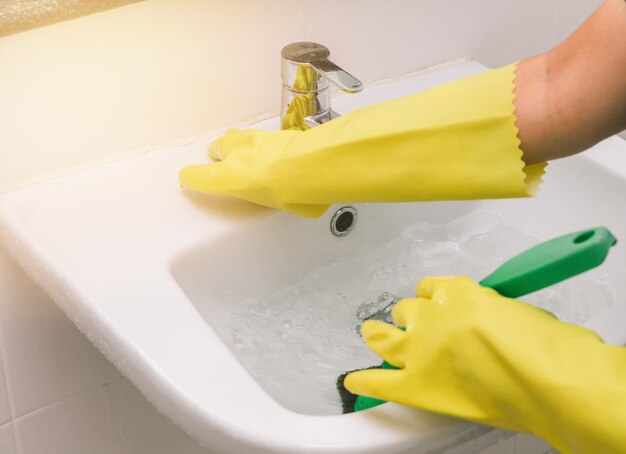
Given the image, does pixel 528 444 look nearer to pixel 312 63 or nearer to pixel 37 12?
pixel 312 63

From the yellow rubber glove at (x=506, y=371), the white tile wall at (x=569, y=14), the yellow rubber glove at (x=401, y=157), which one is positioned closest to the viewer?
the yellow rubber glove at (x=506, y=371)

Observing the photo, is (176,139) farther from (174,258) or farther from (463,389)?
(463,389)

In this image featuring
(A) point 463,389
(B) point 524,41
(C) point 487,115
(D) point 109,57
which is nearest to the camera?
(A) point 463,389

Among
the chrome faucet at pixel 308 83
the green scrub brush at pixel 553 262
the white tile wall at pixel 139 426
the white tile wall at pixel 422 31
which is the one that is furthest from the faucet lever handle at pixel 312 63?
the white tile wall at pixel 139 426

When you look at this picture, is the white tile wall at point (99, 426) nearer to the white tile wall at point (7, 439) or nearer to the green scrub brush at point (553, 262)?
the white tile wall at point (7, 439)

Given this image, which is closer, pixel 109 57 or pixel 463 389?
pixel 463 389

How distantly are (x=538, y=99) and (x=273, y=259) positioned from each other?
0.93 ft

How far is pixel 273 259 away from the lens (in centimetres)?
86

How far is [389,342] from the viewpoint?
2.10 feet

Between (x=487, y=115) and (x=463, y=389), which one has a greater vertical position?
(x=487, y=115)

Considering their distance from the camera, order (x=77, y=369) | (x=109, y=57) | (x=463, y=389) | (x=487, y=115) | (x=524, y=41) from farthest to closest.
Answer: (x=524, y=41)
(x=77, y=369)
(x=109, y=57)
(x=487, y=115)
(x=463, y=389)

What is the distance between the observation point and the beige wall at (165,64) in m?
0.80

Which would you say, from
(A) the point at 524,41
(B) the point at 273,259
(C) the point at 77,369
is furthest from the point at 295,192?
(A) the point at 524,41

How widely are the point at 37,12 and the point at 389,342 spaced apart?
0.37 m
